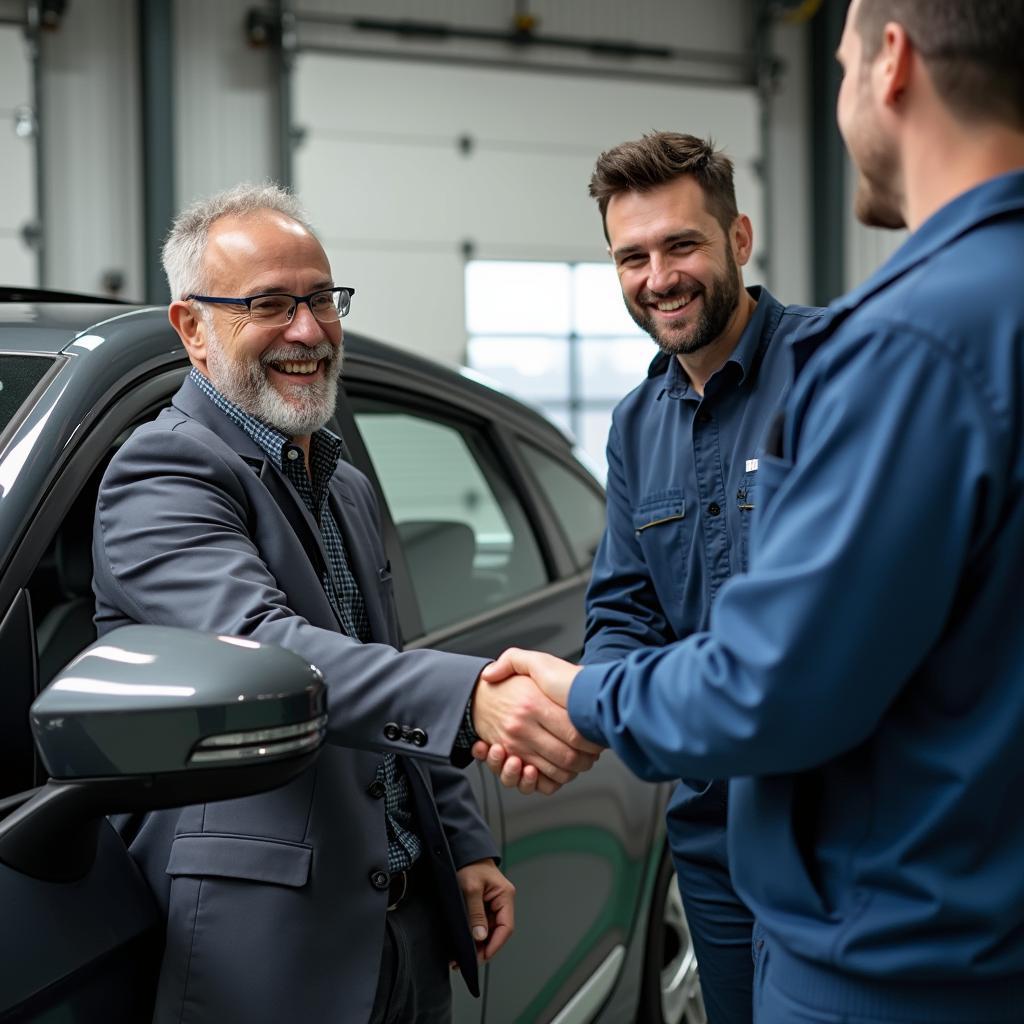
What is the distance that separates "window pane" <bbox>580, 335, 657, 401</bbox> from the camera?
33.1ft

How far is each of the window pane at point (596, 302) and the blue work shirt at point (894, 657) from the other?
29.4 feet

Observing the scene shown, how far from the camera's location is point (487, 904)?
2.00 metres

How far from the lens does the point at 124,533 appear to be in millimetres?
1677

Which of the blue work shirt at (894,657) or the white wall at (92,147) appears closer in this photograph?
the blue work shirt at (894,657)

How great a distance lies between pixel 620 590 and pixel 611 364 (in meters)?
8.07

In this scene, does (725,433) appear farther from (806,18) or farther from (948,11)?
(806,18)

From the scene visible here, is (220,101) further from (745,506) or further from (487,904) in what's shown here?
(487,904)

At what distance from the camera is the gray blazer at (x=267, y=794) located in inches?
61.9

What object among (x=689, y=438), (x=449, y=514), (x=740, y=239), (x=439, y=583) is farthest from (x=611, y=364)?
(x=689, y=438)

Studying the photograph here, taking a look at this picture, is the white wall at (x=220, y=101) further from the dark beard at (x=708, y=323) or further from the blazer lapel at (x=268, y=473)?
the blazer lapel at (x=268, y=473)

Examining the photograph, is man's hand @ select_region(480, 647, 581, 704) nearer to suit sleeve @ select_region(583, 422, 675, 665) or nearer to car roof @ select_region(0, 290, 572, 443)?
suit sleeve @ select_region(583, 422, 675, 665)

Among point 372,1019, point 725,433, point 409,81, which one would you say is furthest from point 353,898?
point 409,81

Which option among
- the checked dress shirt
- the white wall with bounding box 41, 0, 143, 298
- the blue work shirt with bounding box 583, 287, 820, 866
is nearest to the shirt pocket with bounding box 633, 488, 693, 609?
the blue work shirt with bounding box 583, 287, 820, 866

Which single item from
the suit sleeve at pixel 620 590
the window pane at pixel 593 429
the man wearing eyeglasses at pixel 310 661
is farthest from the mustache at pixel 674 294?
the window pane at pixel 593 429
